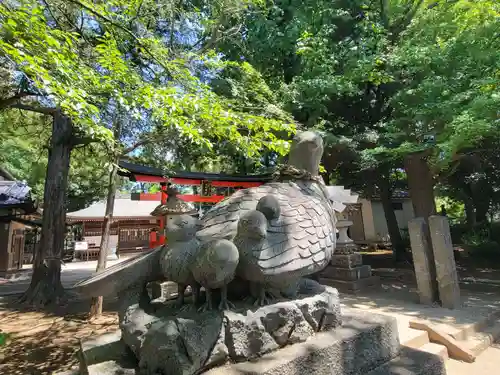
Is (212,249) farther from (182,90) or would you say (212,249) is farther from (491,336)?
(491,336)

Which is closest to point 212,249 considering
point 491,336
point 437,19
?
point 491,336

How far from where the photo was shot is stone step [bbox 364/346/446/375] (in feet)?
6.66

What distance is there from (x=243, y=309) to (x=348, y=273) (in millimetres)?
5533

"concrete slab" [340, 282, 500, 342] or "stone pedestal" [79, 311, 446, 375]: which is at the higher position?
"stone pedestal" [79, 311, 446, 375]

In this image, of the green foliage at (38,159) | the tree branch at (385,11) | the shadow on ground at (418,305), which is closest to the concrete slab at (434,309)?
the shadow on ground at (418,305)

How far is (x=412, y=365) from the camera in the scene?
2.12 meters

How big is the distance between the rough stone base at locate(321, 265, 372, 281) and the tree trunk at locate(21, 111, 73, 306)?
5.81m

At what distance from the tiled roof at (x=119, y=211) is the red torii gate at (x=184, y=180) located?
25.3 feet

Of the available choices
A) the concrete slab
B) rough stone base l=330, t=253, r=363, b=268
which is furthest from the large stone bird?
rough stone base l=330, t=253, r=363, b=268

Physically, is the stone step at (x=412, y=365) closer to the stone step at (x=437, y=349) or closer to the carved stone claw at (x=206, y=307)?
the carved stone claw at (x=206, y=307)

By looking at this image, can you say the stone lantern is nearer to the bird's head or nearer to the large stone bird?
the large stone bird

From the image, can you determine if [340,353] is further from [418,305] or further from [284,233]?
[418,305]

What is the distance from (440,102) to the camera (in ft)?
18.7

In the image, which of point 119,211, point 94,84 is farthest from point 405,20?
point 119,211
